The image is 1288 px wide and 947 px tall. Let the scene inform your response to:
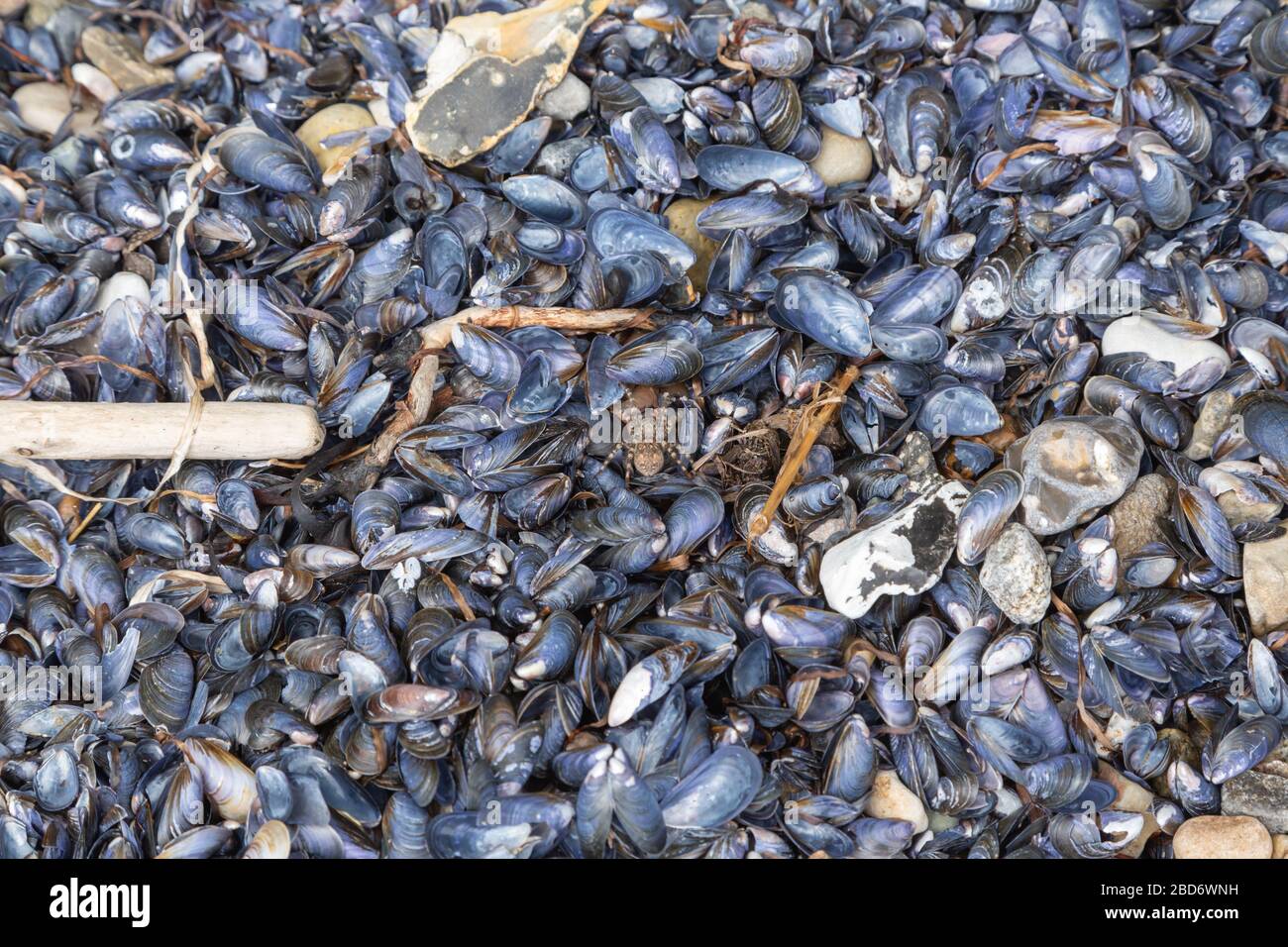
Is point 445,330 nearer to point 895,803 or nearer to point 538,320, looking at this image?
point 538,320

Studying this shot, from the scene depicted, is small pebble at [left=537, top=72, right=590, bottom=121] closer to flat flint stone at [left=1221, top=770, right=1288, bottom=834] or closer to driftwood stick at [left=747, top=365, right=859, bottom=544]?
driftwood stick at [left=747, top=365, right=859, bottom=544]

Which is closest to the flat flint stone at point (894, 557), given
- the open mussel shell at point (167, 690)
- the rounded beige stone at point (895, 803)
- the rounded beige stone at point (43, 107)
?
the rounded beige stone at point (895, 803)

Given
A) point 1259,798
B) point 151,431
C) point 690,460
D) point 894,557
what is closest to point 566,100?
point 690,460

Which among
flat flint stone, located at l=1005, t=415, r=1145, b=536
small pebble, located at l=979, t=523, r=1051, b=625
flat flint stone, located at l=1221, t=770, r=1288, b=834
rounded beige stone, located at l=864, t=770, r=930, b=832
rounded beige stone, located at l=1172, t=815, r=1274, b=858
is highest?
Result: flat flint stone, located at l=1005, t=415, r=1145, b=536

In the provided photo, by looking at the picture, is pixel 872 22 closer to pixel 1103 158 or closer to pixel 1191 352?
pixel 1103 158

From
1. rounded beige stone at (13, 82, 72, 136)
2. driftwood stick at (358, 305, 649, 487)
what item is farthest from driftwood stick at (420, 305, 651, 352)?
rounded beige stone at (13, 82, 72, 136)

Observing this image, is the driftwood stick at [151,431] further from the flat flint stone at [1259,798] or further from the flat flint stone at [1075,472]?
the flat flint stone at [1259,798]

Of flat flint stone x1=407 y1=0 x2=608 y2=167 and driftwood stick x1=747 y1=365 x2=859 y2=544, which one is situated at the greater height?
flat flint stone x1=407 y1=0 x2=608 y2=167
